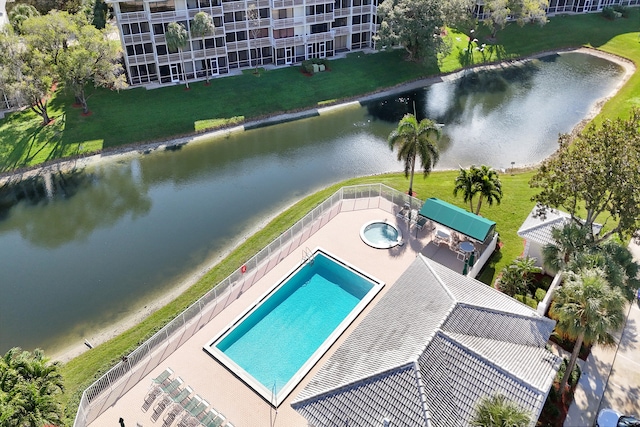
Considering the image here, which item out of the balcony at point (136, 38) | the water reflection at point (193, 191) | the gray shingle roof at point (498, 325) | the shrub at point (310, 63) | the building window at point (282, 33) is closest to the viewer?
the gray shingle roof at point (498, 325)

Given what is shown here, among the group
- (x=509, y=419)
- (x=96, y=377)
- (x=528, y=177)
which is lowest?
(x=96, y=377)

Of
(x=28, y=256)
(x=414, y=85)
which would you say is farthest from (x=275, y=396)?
(x=414, y=85)

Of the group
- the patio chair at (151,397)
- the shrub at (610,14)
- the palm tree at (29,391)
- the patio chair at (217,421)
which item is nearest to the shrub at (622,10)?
the shrub at (610,14)

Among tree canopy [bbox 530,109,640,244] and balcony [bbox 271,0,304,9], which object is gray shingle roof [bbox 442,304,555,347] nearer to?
tree canopy [bbox 530,109,640,244]

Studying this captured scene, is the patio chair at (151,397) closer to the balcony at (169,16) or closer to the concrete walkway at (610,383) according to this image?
the concrete walkway at (610,383)

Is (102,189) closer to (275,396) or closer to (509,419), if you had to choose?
(275,396)

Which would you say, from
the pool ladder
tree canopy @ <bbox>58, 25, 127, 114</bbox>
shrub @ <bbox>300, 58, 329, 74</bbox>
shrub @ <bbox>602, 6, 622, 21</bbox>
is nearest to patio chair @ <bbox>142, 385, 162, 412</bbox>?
the pool ladder
